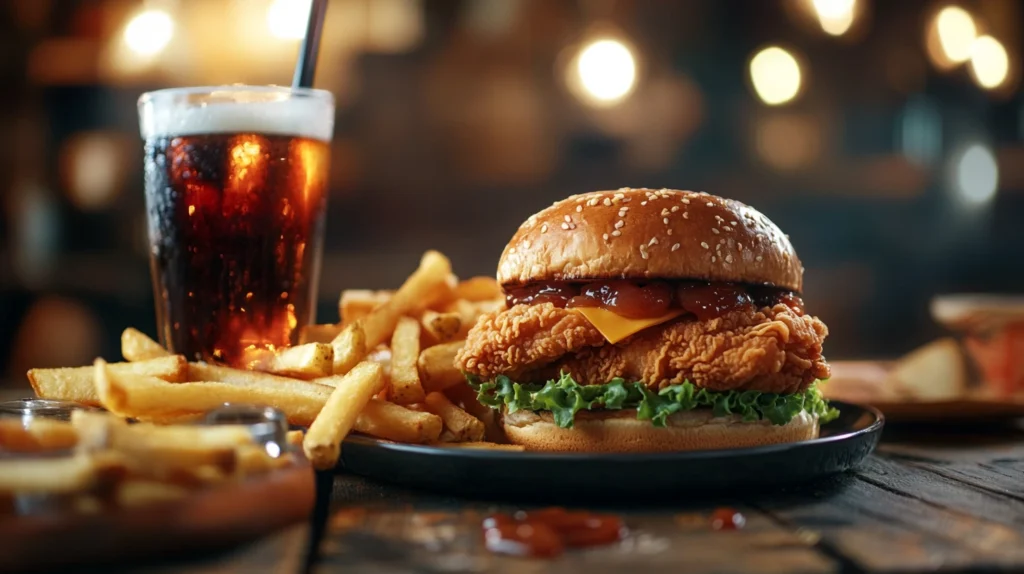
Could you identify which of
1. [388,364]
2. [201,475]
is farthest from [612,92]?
[201,475]

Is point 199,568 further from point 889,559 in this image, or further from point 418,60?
point 418,60

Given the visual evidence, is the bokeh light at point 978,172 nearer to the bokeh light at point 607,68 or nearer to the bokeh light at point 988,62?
the bokeh light at point 988,62

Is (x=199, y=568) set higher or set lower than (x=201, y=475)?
lower

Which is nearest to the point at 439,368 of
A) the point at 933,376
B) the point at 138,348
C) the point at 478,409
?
the point at 478,409

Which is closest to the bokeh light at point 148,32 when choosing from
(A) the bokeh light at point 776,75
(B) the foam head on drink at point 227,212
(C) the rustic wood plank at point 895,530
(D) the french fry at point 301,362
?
(B) the foam head on drink at point 227,212

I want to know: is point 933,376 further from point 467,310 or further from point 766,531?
point 766,531

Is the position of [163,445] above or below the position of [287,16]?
below
